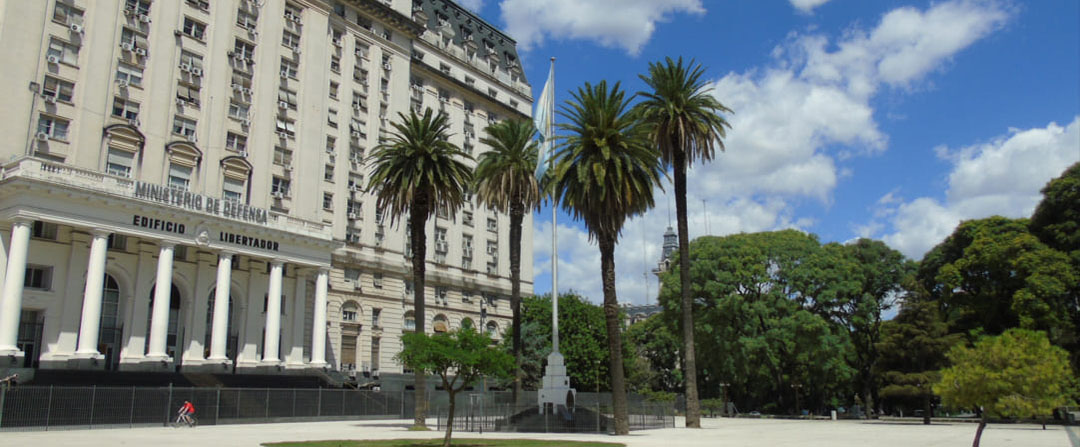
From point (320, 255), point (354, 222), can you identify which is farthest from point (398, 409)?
point (354, 222)

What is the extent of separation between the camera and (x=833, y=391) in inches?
3219

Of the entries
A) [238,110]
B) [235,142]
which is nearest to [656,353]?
Result: [235,142]

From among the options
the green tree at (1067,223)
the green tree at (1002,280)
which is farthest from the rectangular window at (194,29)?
the green tree at (1067,223)

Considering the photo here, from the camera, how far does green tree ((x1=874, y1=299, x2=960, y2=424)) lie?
54.2 m

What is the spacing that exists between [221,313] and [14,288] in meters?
11.8

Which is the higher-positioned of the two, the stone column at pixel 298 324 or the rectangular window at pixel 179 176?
the rectangular window at pixel 179 176

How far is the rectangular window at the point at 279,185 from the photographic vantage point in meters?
59.4

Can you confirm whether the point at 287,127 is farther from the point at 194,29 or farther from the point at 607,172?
the point at 607,172

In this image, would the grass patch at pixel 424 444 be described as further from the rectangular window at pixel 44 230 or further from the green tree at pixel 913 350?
the green tree at pixel 913 350

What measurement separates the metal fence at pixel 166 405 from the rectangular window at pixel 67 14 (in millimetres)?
25652

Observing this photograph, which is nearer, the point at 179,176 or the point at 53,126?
the point at 53,126

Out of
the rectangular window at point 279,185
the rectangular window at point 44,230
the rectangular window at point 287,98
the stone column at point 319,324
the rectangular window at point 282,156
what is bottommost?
the stone column at point 319,324

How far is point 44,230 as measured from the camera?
43656 millimetres

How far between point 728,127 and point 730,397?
1849 inches
